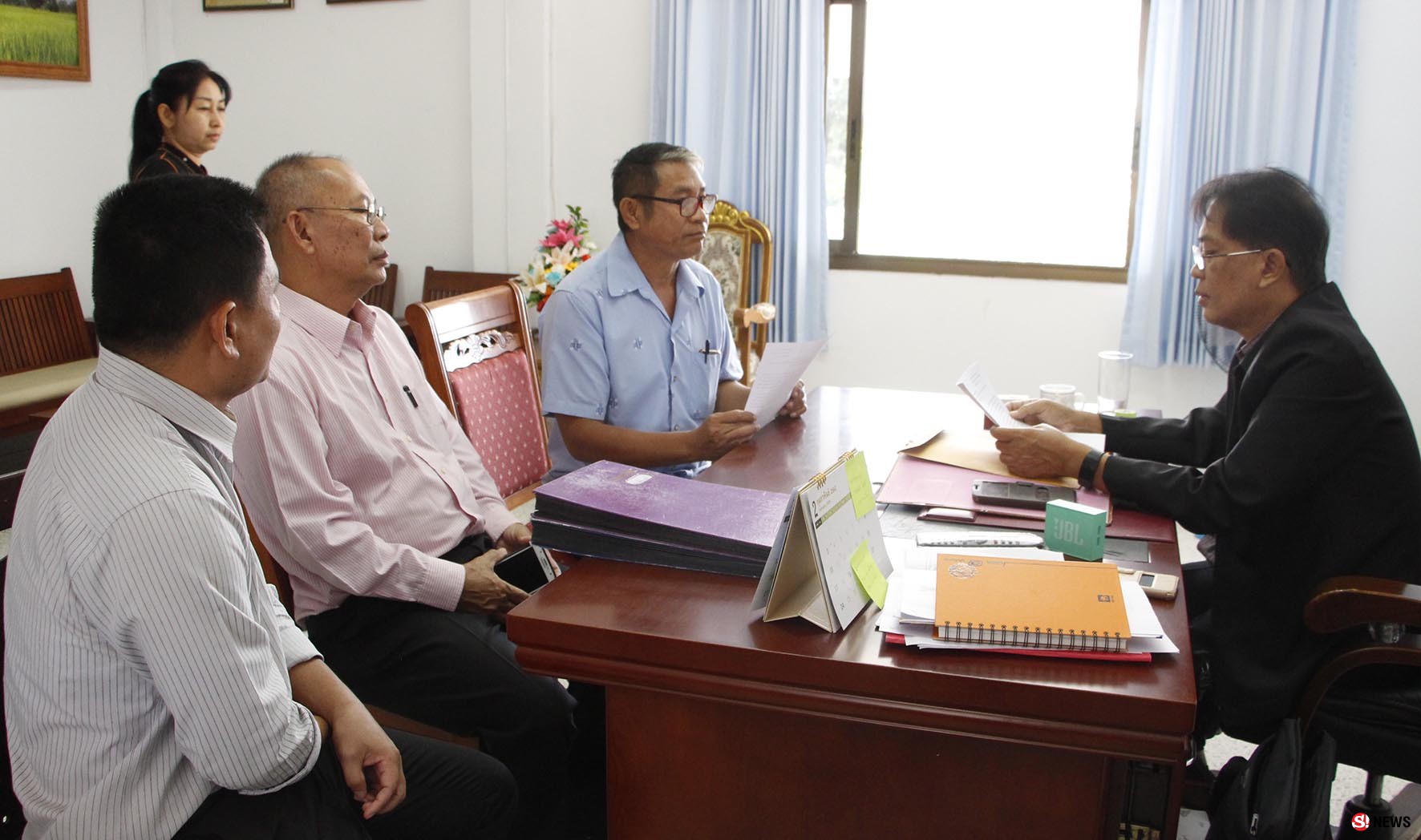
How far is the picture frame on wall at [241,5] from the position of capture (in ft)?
17.1

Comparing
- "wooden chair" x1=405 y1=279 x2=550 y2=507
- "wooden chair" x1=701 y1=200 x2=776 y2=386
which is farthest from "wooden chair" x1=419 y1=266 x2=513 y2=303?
"wooden chair" x1=405 y1=279 x2=550 y2=507

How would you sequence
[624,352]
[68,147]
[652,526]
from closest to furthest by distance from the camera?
[652,526] → [624,352] → [68,147]

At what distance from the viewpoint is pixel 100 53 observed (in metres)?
5.05

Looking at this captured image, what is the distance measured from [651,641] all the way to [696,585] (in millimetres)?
163

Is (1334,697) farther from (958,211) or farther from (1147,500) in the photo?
(958,211)

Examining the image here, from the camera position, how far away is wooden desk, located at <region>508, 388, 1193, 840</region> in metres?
1.16

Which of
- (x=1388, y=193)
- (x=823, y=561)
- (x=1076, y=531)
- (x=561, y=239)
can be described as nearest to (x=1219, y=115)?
(x=1388, y=193)

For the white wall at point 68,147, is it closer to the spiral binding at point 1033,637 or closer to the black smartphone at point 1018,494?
the black smartphone at point 1018,494

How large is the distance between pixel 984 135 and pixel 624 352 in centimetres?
281

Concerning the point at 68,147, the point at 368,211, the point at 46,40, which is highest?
the point at 46,40

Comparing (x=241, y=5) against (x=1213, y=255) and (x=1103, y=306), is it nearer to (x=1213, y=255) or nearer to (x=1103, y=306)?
(x=1103, y=306)

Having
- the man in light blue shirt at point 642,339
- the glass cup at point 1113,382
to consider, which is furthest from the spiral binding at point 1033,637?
the glass cup at point 1113,382

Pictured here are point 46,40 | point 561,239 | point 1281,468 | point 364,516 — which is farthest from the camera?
point 46,40

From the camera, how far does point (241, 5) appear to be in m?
5.30
